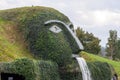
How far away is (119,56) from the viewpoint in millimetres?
73625

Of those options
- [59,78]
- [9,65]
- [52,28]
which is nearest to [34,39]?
[52,28]

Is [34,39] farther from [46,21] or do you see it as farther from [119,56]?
[119,56]

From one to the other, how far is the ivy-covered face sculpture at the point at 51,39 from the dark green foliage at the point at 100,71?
2.09m

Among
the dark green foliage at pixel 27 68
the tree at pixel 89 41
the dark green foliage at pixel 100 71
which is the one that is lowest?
the dark green foliage at pixel 100 71

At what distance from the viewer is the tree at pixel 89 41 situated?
206ft

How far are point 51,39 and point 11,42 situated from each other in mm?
3312

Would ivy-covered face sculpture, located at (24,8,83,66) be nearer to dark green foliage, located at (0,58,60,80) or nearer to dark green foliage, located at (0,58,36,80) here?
dark green foliage, located at (0,58,60,80)

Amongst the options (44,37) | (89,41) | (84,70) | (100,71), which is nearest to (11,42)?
(44,37)

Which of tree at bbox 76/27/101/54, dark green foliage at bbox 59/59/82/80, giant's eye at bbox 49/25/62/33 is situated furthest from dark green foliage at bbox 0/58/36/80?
tree at bbox 76/27/101/54

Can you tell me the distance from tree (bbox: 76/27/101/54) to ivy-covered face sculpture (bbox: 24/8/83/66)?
27.7 meters

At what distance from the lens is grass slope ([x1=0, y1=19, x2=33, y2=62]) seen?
3140cm

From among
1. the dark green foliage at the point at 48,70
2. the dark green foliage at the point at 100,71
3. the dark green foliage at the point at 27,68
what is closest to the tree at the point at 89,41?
the dark green foliage at the point at 100,71

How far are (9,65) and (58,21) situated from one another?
9362 mm

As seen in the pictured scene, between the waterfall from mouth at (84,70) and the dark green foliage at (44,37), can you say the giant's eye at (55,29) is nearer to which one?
the dark green foliage at (44,37)
